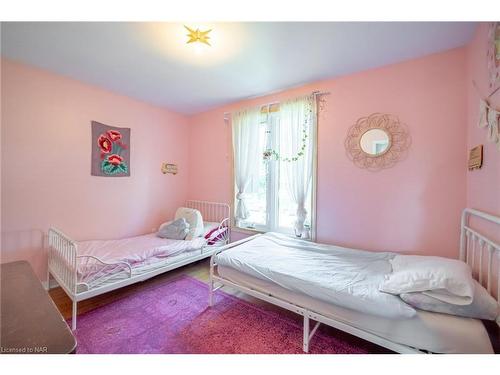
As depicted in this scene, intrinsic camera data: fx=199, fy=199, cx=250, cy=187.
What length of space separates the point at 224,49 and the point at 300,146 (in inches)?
54.2

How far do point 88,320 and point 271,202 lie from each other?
2336 millimetres

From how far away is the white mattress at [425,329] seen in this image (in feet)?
3.40

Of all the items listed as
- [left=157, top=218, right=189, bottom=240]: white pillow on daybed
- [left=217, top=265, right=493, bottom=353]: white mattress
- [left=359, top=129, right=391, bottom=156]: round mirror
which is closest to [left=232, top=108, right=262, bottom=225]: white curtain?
[left=157, top=218, right=189, bottom=240]: white pillow on daybed

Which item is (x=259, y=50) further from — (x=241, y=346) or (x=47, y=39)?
(x=241, y=346)

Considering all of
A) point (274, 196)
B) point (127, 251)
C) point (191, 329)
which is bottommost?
point (191, 329)

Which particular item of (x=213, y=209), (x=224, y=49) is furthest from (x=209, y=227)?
(x=224, y=49)

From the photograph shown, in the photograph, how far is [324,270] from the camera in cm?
167

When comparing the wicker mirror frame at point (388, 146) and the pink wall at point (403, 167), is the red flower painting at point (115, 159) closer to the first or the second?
the pink wall at point (403, 167)

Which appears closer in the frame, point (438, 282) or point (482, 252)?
point (438, 282)

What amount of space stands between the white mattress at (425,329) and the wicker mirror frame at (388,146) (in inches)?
56.2

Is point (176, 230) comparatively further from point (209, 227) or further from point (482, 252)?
point (482, 252)
